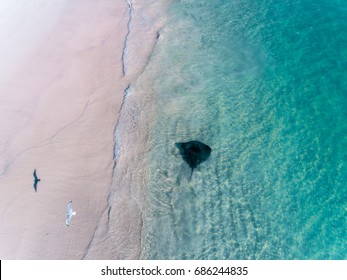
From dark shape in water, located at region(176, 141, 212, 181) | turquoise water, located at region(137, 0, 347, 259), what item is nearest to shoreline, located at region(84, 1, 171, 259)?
turquoise water, located at region(137, 0, 347, 259)

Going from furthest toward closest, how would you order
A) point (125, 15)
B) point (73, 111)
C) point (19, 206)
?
point (125, 15), point (73, 111), point (19, 206)

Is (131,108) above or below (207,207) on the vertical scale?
above

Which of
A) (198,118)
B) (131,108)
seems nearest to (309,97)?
(198,118)

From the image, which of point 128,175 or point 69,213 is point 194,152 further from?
point 69,213

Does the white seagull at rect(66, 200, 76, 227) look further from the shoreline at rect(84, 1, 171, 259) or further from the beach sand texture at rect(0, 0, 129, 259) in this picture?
the shoreline at rect(84, 1, 171, 259)

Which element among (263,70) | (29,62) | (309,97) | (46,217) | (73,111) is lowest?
(309,97)

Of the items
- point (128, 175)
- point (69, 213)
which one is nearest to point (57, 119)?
point (128, 175)

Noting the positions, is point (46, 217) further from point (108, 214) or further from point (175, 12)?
point (175, 12)
